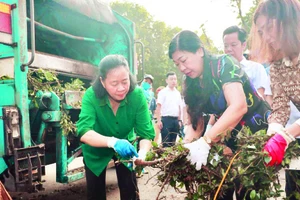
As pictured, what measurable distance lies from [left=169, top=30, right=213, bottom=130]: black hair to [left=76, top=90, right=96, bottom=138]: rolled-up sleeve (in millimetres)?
752

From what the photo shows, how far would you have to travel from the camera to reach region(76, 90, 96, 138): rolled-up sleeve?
2545 millimetres

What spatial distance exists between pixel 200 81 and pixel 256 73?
1259mm

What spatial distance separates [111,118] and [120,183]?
55 cm

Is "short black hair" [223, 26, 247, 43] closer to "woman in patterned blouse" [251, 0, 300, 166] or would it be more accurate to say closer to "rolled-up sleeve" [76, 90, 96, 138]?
"woman in patterned blouse" [251, 0, 300, 166]

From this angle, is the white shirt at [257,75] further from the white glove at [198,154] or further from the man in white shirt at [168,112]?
the man in white shirt at [168,112]

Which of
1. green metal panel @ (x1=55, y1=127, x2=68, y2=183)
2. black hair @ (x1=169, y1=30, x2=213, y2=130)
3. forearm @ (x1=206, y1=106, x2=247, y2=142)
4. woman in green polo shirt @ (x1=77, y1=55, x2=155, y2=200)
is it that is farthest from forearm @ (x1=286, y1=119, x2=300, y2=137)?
green metal panel @ (x1=55, y1=127, x2=68, y2=183)

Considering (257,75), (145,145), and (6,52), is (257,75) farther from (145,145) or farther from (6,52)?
(6,52)

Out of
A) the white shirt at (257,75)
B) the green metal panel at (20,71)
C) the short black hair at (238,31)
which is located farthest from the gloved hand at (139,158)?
the short black hair at (238,31)

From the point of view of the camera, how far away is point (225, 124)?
7.16 feet

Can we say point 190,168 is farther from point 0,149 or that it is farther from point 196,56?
point 0,149

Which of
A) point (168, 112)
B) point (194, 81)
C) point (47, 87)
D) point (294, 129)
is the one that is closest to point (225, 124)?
point (294, 129)

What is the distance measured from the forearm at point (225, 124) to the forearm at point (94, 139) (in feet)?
2.57

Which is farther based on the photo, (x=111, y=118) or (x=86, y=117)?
(x=111, y=118)

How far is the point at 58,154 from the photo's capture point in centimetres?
347
